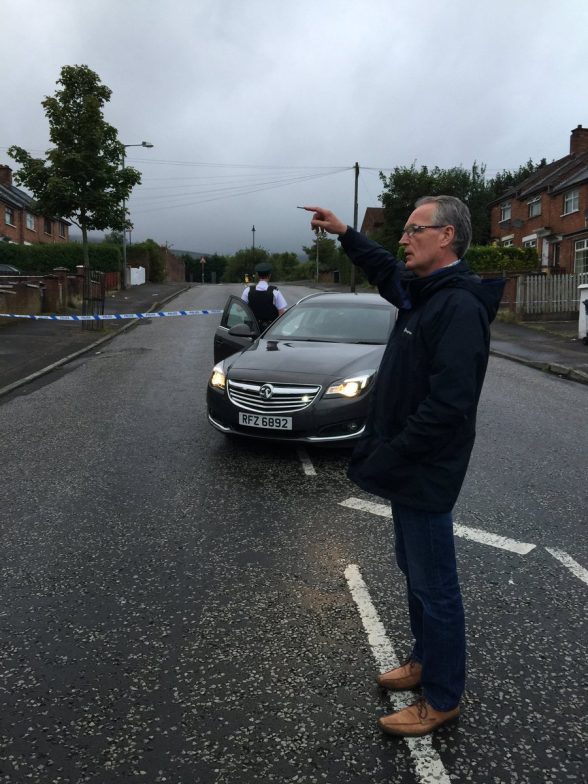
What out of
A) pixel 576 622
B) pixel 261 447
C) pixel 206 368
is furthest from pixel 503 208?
pixel 576 622

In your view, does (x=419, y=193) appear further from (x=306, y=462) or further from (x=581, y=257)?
(x=306, y=462)

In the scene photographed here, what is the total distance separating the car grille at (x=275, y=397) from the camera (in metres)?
5.77

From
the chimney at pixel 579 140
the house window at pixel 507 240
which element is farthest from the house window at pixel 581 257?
the chimney at pixel 579 140

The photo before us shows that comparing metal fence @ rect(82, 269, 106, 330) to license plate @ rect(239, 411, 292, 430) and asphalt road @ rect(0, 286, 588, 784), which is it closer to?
asphalt road @ rect(0, 286, 588, 784)

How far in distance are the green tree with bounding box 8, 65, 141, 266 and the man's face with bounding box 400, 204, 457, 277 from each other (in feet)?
73.5

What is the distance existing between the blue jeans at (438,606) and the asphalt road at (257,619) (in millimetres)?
195

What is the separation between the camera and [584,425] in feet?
25.7

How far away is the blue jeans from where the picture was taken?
2.39 metres

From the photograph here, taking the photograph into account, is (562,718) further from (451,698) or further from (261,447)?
(261,447)

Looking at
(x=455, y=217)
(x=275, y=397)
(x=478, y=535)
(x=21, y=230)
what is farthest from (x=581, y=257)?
(x=21, y=230)

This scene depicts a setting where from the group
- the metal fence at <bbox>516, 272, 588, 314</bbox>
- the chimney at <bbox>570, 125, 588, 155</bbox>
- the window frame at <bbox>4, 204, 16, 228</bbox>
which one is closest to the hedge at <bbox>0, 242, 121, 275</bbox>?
the window frame at <bbox>4, 204, 16, 228</bbox>

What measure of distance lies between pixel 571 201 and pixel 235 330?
31634 millimetres

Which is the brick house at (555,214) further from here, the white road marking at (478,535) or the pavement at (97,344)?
the white road marking at (478,535)

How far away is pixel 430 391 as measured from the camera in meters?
2.25
